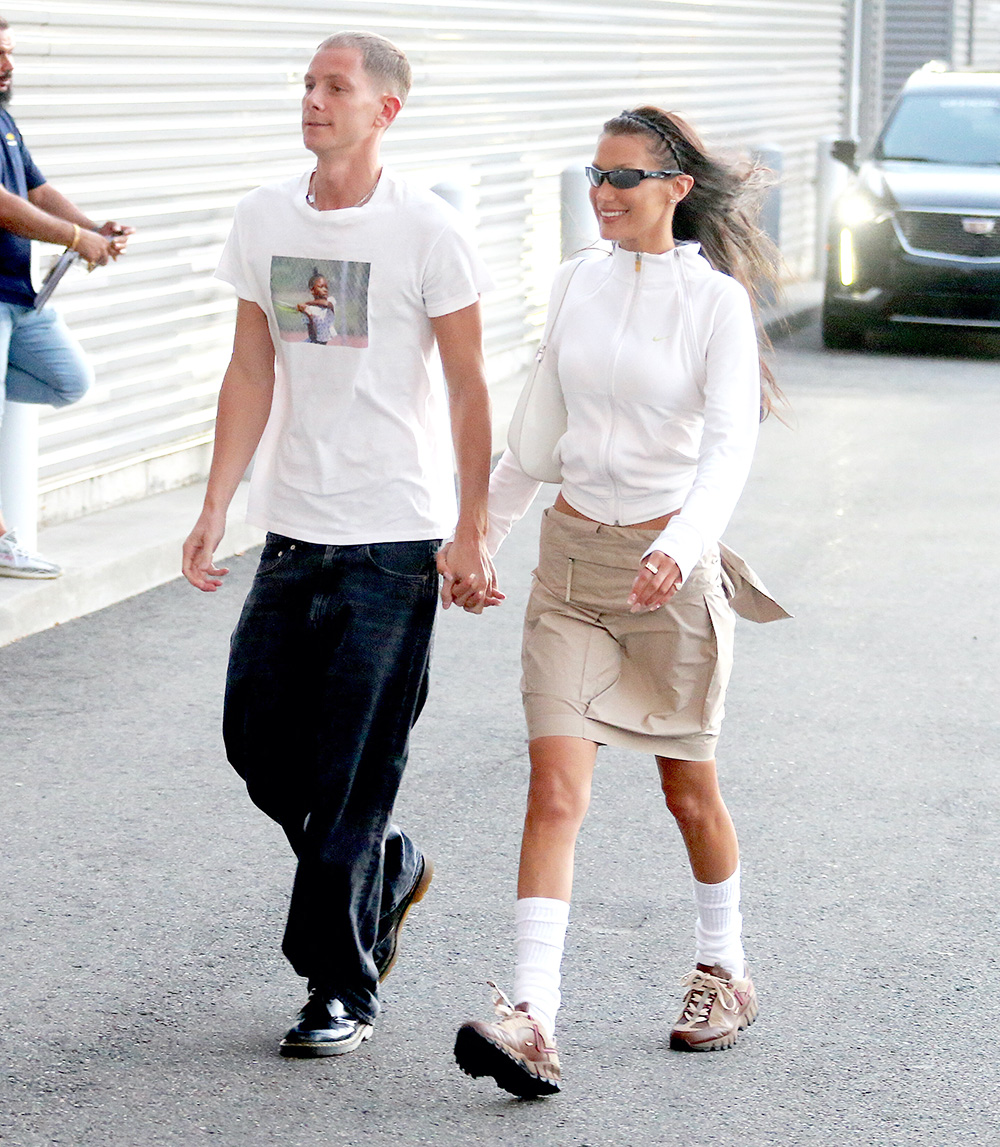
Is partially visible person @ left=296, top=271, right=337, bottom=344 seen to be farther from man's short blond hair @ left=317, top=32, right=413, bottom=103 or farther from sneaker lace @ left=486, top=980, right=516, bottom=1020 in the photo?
sneaker lace @ left=486, top=980, right=516, bottom=1020

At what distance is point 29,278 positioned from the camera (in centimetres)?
639

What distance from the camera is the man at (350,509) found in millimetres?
3398

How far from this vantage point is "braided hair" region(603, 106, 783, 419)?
3531 millimetres

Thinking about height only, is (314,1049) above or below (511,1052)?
below

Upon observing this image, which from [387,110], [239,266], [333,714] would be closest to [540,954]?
[333,714]

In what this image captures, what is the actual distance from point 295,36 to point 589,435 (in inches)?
259

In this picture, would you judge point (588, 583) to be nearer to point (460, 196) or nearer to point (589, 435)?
point (589, 435)

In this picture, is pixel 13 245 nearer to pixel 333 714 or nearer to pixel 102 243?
pixel 102 243

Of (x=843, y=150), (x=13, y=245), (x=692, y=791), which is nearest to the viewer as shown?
(x=692, y=791)

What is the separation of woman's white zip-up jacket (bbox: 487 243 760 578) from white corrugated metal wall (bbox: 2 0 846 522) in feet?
8.90

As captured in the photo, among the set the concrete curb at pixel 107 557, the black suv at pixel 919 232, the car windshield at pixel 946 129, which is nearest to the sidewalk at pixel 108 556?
the concrete curb at pixel 107 557

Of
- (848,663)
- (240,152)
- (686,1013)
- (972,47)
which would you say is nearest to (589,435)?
(686,1013)

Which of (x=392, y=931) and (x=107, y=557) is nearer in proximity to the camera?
(x=392, y=931)

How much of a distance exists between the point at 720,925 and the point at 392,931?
645 millimetres
